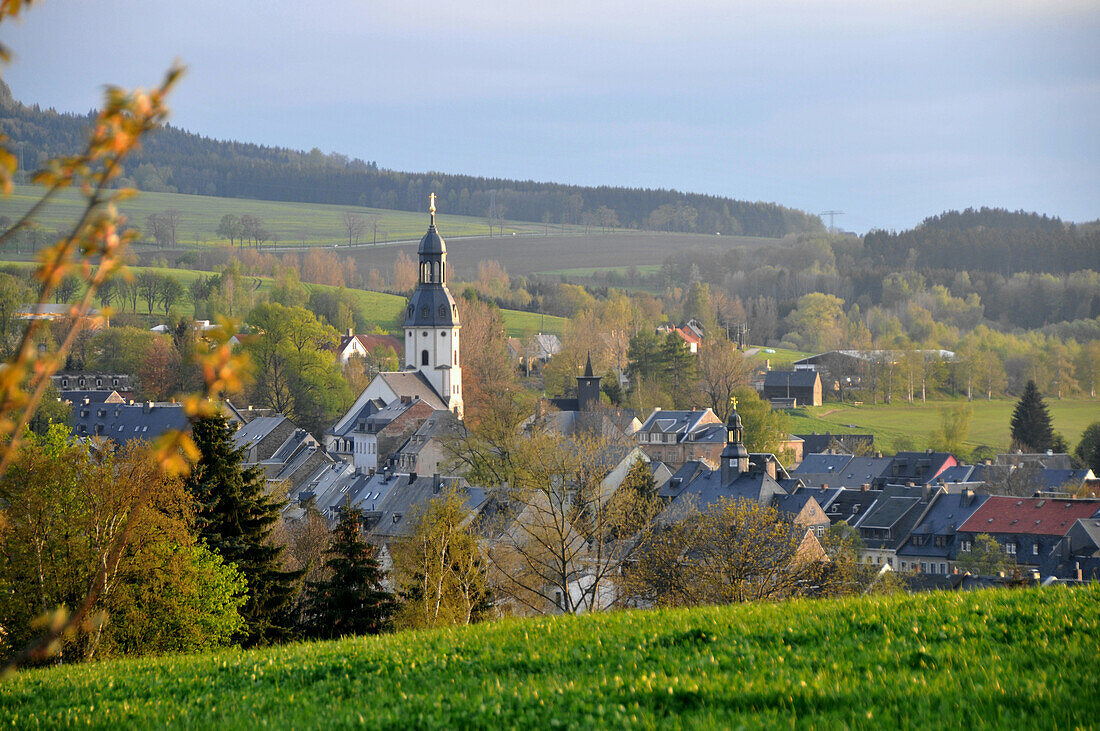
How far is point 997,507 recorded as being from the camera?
2317 inches

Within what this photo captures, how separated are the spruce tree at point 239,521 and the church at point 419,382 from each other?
54.2m

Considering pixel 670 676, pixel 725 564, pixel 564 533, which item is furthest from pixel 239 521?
pixel 670 676

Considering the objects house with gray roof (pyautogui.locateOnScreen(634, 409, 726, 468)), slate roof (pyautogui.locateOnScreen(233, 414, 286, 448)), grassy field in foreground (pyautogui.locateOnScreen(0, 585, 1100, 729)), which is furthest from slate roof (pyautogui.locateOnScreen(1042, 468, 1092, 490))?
grassy field in foreground (pyautogui.locateOnScreen(0, 585, 1100, 729))

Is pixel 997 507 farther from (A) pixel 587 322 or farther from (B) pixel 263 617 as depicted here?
(A) pixel 587 322

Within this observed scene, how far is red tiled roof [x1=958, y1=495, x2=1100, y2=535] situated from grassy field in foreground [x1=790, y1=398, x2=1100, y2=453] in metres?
34.0

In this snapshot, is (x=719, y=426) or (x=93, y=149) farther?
(x=719, y=426)

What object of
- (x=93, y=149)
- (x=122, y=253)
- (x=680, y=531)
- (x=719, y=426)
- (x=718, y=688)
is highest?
(x=93, y=149)

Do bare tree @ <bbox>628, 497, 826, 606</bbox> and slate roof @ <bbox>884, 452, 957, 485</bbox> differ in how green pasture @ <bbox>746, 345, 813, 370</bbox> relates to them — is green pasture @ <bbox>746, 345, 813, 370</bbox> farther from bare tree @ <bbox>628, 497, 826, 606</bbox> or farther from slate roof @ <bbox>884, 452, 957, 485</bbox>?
bare tree @ <bbox>628, 497, 826, 606</bbox>

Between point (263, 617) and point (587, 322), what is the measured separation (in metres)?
103

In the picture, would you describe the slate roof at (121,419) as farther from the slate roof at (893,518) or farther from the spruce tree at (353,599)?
the spruce tree at (353,599)

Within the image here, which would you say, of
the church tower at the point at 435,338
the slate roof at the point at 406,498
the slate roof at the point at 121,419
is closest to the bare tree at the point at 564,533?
the slate roof at the point at 406,498

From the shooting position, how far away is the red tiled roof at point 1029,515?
180 ft

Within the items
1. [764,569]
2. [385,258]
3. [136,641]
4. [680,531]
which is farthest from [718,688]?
[385,258]

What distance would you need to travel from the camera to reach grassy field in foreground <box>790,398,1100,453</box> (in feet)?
314
